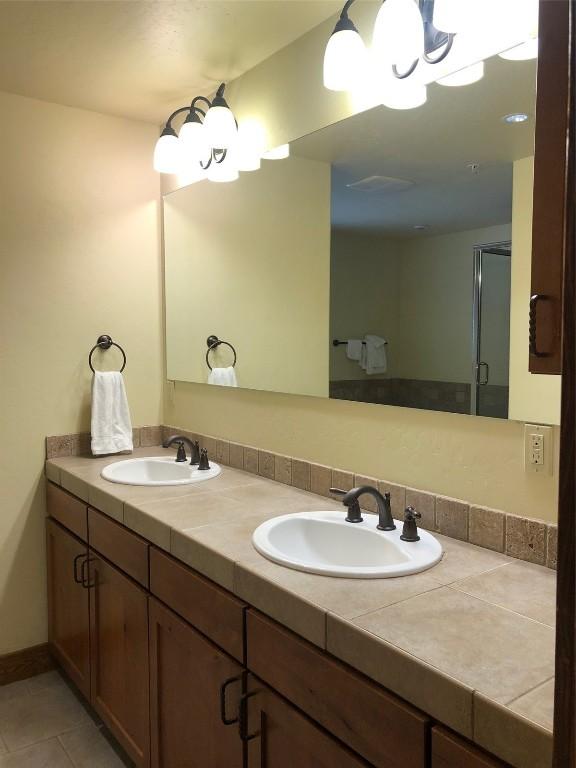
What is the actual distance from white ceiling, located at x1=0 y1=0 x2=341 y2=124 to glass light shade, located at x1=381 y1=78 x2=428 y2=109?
1.26 feet

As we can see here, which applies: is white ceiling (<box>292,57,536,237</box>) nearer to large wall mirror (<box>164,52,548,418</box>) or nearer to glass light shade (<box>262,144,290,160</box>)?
large wall mirror (<box>164,52,548,418</box>)

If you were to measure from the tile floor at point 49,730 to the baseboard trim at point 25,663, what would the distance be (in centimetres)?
3

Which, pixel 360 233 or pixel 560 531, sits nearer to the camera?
pixel 560 531

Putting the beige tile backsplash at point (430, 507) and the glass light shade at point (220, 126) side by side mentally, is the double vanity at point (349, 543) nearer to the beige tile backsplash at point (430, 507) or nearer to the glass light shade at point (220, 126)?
the beige tile backsplash at point (430, 507)

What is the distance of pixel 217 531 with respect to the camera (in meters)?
1.60

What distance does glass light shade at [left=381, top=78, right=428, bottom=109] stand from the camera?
160 cm

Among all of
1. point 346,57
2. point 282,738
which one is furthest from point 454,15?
point 282,738

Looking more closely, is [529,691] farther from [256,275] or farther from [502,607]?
[256,275]

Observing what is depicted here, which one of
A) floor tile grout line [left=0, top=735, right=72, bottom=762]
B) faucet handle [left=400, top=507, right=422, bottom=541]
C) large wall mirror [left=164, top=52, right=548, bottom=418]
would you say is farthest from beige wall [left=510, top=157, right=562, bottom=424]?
floor tile grout line [left=0, top=735, right=72, bottom=762]

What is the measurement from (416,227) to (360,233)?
0.65ft

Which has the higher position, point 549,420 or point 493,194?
point 493,194

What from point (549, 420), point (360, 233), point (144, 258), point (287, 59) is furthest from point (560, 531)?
point (144, 258)

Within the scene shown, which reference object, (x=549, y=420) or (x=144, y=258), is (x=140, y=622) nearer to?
(x=549, y=420)

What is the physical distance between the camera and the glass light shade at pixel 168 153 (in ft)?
8.06
